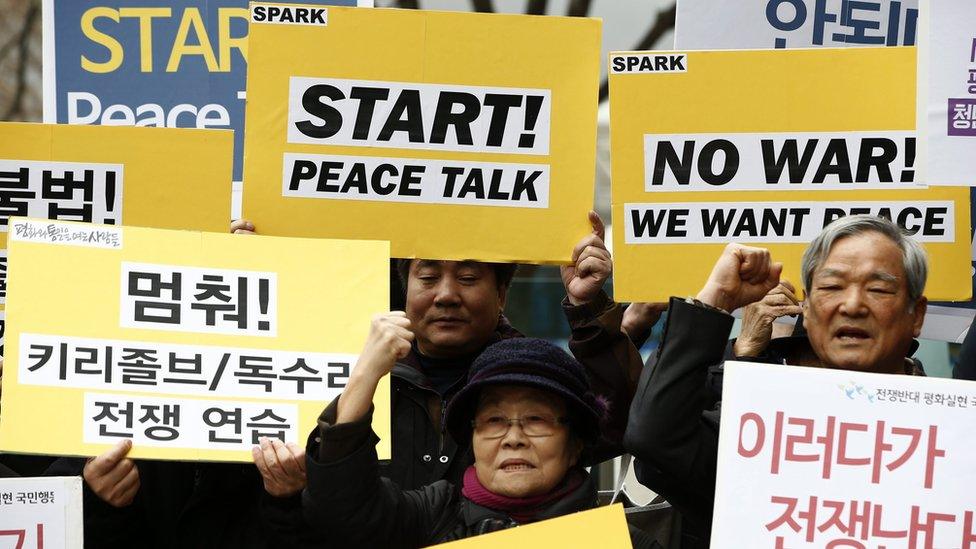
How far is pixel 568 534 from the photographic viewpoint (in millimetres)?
3727

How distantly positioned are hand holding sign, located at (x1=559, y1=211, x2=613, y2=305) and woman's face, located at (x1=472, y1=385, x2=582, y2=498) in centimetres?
62

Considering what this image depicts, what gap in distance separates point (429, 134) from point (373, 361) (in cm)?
106

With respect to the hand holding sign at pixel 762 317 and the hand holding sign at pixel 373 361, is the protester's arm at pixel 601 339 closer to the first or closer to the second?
the hand holding sign at pixel 762 317

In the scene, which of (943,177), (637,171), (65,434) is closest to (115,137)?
(65,434)

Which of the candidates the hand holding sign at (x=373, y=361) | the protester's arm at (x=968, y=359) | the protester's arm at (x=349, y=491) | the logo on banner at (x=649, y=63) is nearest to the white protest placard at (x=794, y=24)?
the logo on banner at (x=649, y=63)

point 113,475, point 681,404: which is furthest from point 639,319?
point 113,475

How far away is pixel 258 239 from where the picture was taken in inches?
175

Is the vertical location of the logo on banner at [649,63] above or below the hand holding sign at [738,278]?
above

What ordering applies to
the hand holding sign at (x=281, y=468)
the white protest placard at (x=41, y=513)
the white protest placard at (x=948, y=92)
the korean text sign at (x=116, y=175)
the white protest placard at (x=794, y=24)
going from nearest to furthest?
the white protest placard at (x=41, y=513) → the hand holding sign at (x=281, y=468) → the white protest placard at (x=948, y=92) → the korean text sign at (x=116, y=175) → the white protest placard at (x=794, y=24)

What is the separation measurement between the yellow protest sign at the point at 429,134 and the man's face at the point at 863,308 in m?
0.93

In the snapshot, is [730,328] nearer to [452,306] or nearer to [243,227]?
[452,306]

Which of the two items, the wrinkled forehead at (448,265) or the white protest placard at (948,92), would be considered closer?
the white protest placard at (948,92)

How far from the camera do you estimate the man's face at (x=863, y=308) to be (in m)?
4.14

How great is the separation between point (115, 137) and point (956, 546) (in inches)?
107
